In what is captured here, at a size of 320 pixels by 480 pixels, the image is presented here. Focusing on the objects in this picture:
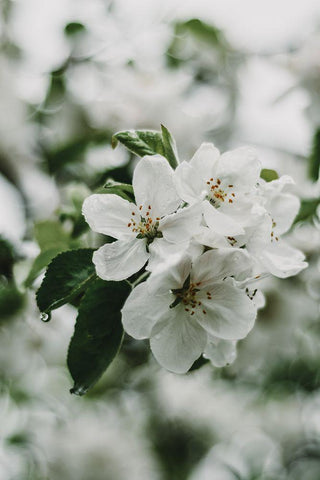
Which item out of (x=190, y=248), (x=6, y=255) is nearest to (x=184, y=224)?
(x=190, y=248)

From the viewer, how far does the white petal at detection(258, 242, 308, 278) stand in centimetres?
89

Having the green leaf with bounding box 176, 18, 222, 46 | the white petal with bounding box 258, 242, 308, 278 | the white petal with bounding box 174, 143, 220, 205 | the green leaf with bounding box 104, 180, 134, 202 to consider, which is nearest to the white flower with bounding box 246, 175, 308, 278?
the white petal with bounding box 258, 242, 308, 278

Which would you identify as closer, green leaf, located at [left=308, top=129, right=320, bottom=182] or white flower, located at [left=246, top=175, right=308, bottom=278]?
white flower, located at [left=246, top=175, right=308, bottom=278]

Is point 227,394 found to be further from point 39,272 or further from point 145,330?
point 145,330

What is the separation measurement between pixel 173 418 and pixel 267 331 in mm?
656

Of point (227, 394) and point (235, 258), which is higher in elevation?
point (235, 258)

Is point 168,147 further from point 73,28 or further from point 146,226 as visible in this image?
point 73,28

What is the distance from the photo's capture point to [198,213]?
2.62 ft

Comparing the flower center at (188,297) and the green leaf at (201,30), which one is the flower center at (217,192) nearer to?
the flower center at (188,297)

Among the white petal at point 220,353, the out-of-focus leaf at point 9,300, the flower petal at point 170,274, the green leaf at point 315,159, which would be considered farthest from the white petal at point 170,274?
the green leaf at point 315,159

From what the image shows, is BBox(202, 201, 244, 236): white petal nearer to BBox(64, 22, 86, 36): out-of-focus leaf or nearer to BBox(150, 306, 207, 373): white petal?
BBox(150, 306, 207, 373): white petal

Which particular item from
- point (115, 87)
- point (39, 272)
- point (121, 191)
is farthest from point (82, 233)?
point (115, 87)

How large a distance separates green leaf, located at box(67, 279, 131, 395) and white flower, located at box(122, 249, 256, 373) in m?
0.06

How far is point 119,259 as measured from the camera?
826mm
